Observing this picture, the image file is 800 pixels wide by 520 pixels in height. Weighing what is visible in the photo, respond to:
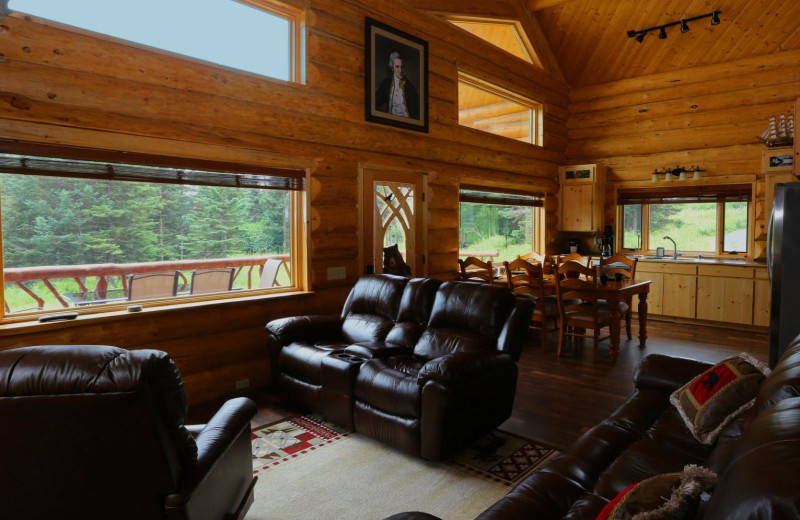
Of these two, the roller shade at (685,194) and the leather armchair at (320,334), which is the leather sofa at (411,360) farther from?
the roller shade at (685,194)

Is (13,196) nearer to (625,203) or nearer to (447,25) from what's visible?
(447,25)

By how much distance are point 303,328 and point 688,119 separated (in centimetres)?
689

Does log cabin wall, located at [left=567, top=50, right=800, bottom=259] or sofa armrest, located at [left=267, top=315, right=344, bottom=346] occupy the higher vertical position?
log cabin wall, located at [left=567, top=50, right=800, bottom=259]

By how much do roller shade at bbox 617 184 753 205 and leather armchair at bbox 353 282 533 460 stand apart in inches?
226

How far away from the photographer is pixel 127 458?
1.50 m

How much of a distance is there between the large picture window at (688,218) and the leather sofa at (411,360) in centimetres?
575

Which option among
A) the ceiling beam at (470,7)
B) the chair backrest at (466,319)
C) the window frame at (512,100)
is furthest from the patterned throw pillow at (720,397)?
the ceiling beam at (470,7)

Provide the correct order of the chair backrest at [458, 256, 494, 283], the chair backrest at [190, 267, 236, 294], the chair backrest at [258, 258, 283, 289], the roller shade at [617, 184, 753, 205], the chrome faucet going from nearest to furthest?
the chair backrest at [190, 267, 236, 294] < the chair backrest at [258, 258, 283, 289] < the chair backrest at [458, 256, 494, 283] < the roller shade at [617, 184, 753, 205] < the chrome faucet

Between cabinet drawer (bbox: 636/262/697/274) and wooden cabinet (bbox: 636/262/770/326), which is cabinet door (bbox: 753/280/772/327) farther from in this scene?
cabinet drawer (bbox: 636/262/697/274)

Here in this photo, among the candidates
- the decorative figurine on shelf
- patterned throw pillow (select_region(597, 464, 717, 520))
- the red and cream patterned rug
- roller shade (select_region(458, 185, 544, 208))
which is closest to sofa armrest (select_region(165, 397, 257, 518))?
the red and cream patterned rug

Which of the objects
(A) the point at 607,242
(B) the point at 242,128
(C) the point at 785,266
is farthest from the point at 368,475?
(A) the point at 607,242

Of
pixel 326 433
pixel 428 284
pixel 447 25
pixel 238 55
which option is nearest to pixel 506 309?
pixel 428 284

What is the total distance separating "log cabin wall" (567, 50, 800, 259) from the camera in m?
6.96

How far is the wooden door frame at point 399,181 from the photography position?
17.2 ft
